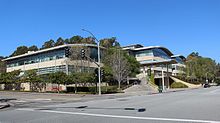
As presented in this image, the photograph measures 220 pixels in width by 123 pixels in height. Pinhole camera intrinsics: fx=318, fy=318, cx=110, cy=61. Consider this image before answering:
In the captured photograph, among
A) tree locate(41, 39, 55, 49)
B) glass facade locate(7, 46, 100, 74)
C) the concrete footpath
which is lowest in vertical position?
the concrete footpath

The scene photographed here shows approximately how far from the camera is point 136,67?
7988cm

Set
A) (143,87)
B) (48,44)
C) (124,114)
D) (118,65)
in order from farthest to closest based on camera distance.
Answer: (48,44) → (143,87) → (118,65) → (124,114)

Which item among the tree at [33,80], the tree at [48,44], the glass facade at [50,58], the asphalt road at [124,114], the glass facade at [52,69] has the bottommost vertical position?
the asphalt road at [124,114]

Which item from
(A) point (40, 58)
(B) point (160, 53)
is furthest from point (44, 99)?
(B) point (160, 53)

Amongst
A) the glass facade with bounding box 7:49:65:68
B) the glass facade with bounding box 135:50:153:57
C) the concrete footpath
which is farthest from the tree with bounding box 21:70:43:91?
the glass facade with bounding box 135:50:153:57

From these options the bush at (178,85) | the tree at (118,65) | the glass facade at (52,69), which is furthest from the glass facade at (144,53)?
the glass facade at (52,69)

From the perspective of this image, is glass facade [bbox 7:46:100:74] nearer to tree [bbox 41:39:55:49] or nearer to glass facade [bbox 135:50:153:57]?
glass facade [bbox 135:50:153:57]

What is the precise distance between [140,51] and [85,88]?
170ft

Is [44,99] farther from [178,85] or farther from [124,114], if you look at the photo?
[178,85]

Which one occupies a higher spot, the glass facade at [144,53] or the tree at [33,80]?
the glass facade at [144,53]

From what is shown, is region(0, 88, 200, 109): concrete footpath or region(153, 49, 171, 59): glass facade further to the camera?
region(153, 49, 171, 59): glass facade

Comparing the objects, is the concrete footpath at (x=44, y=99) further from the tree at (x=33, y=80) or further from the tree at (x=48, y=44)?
the tree at (x=48, y=44)

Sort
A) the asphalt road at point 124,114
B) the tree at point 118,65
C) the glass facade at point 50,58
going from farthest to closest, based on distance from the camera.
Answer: the glass facade at point 50,58, the tree at point 118,65, the asphalt road at point 124,114

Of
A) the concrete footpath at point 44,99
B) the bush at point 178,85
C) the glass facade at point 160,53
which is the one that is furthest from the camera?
the glass facade at point 160,53
